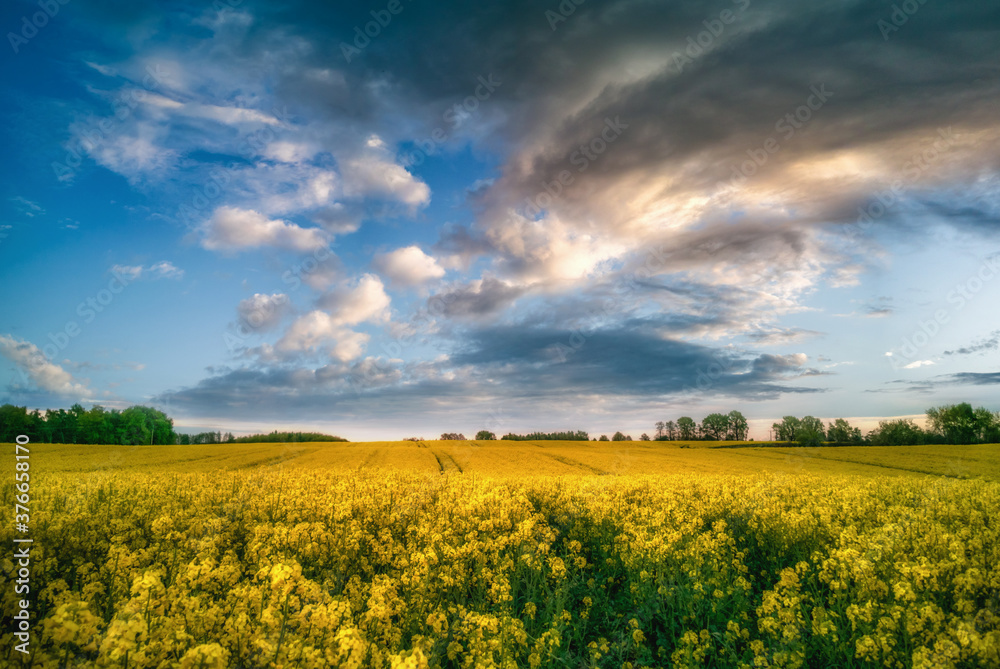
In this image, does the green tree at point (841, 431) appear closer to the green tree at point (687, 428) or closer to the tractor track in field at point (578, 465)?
the green tree at point (687, 428)

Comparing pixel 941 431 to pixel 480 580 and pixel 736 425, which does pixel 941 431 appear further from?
pixel 480 580

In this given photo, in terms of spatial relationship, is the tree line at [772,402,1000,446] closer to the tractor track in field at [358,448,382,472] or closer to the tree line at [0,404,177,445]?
the tractor track in field at [358,448,382,472]

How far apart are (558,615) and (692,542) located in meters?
3.53

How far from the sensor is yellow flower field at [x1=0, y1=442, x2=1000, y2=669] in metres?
3.95

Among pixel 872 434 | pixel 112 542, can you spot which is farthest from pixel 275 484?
pixel 872 434

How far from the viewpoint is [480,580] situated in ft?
24.3

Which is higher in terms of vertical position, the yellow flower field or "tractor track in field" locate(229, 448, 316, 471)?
the yellow flower field

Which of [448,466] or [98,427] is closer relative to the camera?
[448,466]

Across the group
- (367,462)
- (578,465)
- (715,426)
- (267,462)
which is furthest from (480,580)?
(715,426)

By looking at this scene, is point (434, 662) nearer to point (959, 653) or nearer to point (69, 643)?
point (69, 643)

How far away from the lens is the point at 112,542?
7.34 m

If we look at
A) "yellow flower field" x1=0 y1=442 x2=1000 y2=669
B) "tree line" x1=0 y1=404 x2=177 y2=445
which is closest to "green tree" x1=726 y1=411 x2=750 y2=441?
"yellow flower field" x1=0 y1=442 x2=1000 y2=669

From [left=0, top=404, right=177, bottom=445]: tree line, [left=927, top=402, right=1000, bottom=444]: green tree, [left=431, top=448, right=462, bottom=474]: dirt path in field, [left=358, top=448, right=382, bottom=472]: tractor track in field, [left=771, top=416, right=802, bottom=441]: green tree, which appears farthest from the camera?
[left=771, top=416, right=802, bottom=441]: green tree

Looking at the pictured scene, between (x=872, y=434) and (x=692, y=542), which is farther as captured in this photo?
(x=872, y=434)
